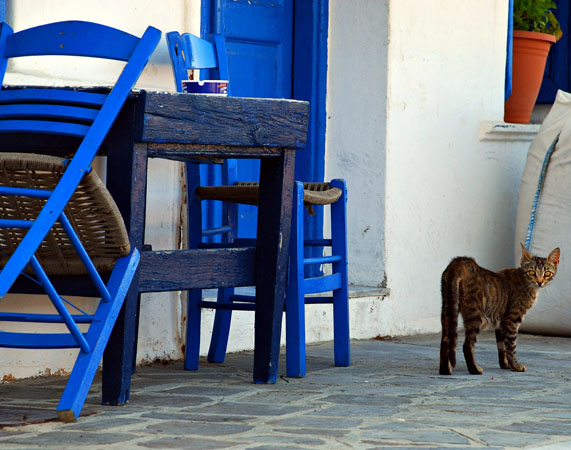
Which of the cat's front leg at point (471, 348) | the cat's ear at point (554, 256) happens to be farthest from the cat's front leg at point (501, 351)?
the cat's ear at point (554, 256)

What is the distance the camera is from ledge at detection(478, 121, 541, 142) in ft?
20.0

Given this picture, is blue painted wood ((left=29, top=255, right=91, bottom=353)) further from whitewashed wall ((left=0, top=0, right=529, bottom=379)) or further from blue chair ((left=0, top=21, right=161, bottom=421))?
whitewashed wall ((left=0, top=0, right=529, bottom=379))

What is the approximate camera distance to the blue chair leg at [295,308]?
3939 millimetres

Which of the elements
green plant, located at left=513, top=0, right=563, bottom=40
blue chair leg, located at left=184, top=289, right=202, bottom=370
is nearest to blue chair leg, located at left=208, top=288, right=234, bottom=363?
blue chair leg, located at left=184, top=289, right=202, bottom=370

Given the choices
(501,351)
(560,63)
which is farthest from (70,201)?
(560,63)

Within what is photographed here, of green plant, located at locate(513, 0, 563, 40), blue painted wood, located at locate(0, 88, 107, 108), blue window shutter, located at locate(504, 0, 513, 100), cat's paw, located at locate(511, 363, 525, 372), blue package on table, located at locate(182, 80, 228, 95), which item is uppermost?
green plant, located at locate(513, 0, 563, 40)

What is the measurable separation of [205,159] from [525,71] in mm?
3567

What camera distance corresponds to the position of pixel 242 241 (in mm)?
4277

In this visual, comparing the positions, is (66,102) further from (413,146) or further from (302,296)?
(413,146)

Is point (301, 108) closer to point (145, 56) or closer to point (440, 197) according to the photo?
point (145, 56)

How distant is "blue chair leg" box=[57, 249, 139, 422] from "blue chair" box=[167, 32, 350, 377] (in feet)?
3.02

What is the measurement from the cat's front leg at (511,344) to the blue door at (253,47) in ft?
5.34

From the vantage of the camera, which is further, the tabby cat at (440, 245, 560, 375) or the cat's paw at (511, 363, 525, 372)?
the cat's paw at (511, 363, 525, 372)

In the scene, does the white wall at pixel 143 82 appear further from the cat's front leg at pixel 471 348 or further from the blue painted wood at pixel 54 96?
the cat's front leg at pixel 471 348
